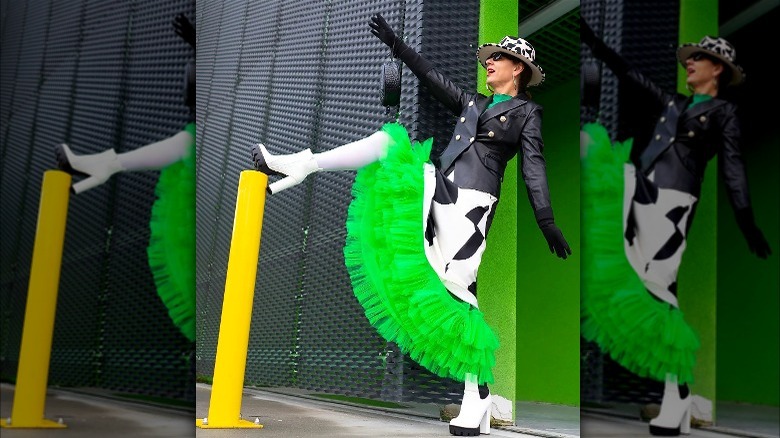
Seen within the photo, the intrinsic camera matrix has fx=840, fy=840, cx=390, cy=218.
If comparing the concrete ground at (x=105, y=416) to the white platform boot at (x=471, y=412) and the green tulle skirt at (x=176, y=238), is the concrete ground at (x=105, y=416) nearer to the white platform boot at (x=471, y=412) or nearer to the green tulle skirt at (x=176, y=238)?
the green tulle skirt at (x=176, y=238)

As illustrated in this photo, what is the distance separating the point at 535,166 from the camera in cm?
351

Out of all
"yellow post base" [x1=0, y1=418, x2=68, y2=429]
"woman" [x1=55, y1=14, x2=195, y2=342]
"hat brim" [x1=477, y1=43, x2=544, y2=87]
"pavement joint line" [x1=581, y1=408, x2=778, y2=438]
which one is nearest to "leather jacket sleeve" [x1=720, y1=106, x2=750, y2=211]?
"pavement joint line" [x1=581, y1=408, x2=778, y2=438]

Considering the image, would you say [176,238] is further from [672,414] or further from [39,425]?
[672,414]

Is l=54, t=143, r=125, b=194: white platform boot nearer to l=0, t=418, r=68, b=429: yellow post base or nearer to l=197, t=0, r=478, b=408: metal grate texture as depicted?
l=0, t=418, r=68, b=429: yellow post base

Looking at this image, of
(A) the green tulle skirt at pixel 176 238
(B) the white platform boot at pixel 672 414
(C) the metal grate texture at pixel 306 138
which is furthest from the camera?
(C) the metal grate texture at pixel 306 138

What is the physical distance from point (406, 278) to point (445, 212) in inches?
13.2

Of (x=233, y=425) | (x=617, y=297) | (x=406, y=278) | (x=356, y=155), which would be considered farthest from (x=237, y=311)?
(x=617, y=297)

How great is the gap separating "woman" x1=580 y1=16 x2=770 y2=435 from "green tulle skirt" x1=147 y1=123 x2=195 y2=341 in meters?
0.51

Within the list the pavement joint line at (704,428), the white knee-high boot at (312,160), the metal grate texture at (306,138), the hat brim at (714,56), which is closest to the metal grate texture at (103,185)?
the pavement joint line at (704,428)

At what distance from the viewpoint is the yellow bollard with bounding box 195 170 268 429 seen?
3.38 m

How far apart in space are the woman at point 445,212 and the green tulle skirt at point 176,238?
95.1 inches

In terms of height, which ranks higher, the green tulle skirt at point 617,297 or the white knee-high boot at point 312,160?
the white knee-high boot at point 312,160

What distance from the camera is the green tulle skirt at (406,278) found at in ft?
11.5

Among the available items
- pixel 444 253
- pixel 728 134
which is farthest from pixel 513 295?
pixel 728 134
